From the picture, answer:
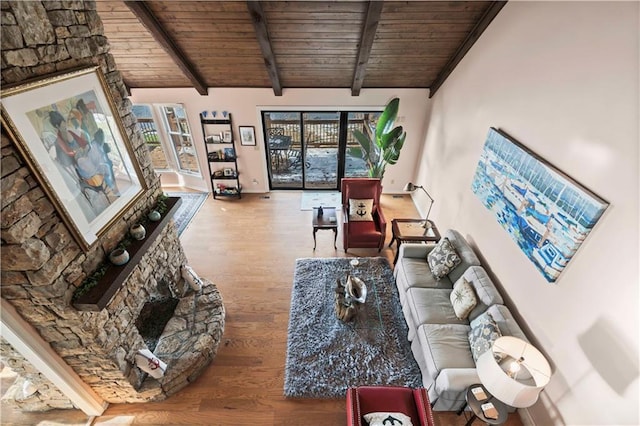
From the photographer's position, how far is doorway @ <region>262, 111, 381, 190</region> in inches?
241

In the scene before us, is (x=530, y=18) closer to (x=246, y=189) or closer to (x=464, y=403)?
(x=464, y=403)

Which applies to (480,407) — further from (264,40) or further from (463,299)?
(264,40)

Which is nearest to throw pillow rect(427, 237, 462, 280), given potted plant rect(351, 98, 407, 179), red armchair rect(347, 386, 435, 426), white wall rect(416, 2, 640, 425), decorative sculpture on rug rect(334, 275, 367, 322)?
white wall rect(416, 2, 640, 425)

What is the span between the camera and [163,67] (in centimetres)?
507

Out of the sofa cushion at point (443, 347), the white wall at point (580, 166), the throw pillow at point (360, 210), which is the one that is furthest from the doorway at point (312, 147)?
the sofa cushion at point (443, 347)

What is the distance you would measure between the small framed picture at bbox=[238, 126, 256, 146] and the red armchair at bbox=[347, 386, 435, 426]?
5028 millimetres

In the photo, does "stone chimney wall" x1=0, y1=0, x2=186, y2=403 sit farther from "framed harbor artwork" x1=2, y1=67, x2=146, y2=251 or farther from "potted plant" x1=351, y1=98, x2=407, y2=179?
"potted plant" x1=351, y1=98, x2=407, y2=179

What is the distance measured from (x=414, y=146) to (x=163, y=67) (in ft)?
16.6

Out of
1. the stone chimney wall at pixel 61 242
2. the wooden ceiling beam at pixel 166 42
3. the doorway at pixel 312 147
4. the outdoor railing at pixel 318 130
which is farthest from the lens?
the outdoor railing at pixel 318 130

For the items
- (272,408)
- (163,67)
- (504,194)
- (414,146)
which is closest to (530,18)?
(504,194)

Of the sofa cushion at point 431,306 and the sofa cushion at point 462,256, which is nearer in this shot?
the sofa cushion at point 431,306

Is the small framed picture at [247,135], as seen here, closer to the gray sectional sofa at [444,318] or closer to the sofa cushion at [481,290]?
the gray sectional sofa at [444,318]

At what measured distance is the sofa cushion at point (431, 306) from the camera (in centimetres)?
330

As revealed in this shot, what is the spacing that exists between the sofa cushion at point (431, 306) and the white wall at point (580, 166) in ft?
2.11
